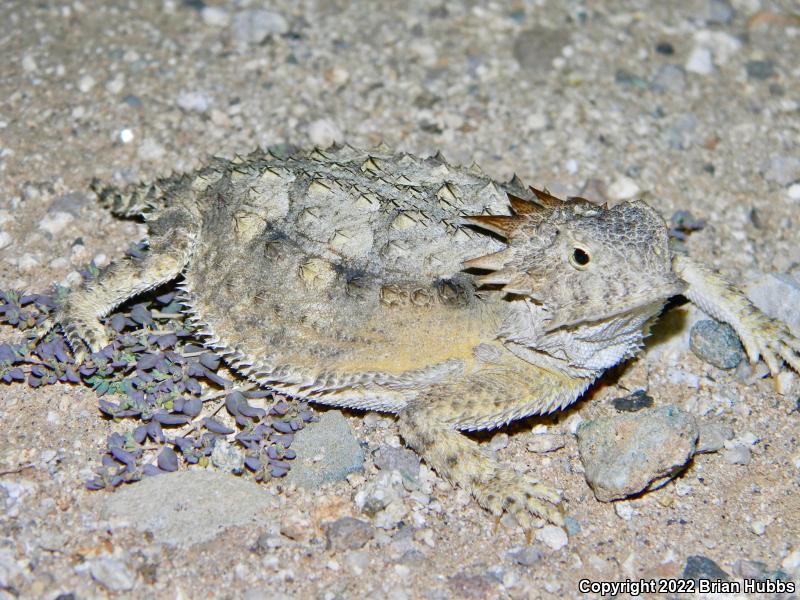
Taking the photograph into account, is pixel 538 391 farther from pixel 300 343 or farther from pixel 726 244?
pixel 726 244

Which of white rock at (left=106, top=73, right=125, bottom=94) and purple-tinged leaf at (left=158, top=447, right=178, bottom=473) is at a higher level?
white rock at (left=106, top=73, right=125, bottom=94)

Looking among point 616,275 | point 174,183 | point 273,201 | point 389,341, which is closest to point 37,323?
point 174,183

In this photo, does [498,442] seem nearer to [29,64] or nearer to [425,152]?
[425,152]

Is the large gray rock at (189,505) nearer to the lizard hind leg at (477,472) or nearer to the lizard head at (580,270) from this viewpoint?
the lizard hind leg at (477,472)

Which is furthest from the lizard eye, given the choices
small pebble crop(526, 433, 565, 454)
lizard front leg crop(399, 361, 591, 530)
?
small pebble crop(526, 433, 565, 454)

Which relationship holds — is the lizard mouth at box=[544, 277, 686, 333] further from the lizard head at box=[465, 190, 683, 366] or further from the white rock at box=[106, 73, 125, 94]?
the white rock at box=[106, 73, 125, 94]

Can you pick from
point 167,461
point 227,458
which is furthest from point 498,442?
point 167,461

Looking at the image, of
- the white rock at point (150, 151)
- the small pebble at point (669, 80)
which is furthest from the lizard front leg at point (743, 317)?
the white rock at point (150, 151)
